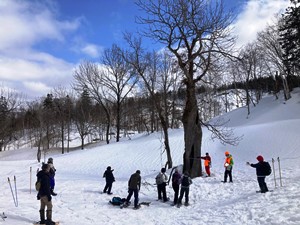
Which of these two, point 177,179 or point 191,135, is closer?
point 177,179

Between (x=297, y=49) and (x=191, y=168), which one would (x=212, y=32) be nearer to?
(x=191, y=168)

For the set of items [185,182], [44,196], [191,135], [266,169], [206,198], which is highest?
[191,135]

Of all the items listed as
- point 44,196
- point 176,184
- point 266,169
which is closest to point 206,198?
point 176,184

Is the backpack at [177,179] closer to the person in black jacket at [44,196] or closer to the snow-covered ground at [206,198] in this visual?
the snow-covered ground at [206,198]

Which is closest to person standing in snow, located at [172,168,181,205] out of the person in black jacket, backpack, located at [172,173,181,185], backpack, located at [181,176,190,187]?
backpack, located at [172,173,181,185]

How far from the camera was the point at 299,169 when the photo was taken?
1598 cm

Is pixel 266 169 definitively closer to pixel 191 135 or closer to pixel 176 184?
pixel 176 184

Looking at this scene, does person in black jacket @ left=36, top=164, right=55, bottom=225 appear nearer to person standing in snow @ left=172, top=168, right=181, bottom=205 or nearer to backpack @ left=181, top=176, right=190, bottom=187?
person standing in snow @ left=172, top=168, right=181, bottom=205

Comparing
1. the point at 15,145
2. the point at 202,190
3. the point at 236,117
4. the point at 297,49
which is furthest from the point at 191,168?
the point at 15,145

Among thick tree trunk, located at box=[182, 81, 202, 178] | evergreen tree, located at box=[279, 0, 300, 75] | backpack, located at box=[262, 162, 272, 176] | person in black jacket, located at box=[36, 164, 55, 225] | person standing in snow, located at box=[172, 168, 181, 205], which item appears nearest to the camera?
person in black jacket, located at box=[36, 164, 55, 225]

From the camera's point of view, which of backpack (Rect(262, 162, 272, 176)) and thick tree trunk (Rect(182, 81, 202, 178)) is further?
thick tree trunk (Rect(182, 81, 202, 178))

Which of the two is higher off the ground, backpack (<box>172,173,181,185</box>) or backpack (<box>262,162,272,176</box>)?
backpack (<box>262,162,272,176</box>)

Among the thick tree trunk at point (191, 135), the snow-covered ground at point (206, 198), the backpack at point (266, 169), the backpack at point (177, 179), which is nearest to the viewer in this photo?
the snow-covered ground at point (206, 198)

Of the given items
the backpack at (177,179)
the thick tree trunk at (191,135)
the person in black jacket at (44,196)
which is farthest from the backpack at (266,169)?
the person in black jacket at (44,196)
